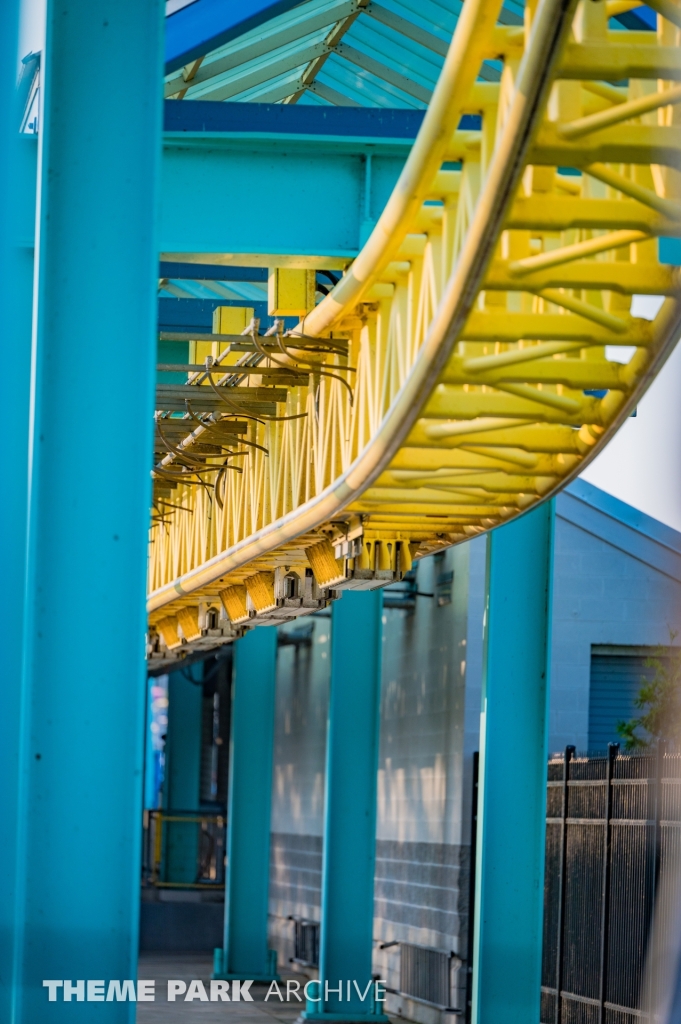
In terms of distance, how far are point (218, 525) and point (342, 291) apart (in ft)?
22.2

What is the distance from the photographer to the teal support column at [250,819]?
2408 cm

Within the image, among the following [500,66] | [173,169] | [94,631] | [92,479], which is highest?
[500,66]

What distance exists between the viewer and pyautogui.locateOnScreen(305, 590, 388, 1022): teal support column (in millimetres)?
19312

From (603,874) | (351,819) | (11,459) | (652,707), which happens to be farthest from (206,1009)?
(11,459)

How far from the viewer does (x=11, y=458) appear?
866 cm

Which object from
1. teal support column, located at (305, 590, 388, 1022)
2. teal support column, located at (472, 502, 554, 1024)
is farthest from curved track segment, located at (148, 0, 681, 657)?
teal support column, located at (305, 590, 388, 1022)

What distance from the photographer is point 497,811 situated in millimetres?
12789

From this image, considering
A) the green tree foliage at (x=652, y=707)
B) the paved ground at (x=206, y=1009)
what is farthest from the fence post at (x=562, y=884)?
the paved ground at (x=206, y=1009)

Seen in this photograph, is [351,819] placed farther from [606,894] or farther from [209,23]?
[209,23]

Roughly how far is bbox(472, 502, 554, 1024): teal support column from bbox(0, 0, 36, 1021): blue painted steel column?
4.91m

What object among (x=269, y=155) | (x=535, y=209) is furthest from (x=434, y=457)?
(x=535, y=209)

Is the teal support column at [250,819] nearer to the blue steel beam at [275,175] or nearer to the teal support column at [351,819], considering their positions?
the teal support column at [351,819]

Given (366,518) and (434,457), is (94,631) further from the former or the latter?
(366,518)

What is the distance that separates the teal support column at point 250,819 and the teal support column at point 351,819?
4516 millimetres
